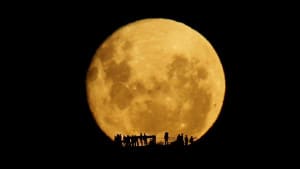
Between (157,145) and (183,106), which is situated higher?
(183,106)

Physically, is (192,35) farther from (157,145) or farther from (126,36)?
(157,145)

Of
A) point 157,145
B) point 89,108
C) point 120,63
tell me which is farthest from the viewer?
point 89,108

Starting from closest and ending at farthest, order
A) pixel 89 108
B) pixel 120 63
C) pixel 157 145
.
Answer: pixel 157 145 < pixel 120 63 < pixel 89 108

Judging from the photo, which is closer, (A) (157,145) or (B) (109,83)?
(A) (157,145)

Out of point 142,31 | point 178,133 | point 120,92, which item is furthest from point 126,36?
point 178,133

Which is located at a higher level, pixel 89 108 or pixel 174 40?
pixel 174 40

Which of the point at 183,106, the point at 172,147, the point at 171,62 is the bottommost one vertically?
the point at 172,147

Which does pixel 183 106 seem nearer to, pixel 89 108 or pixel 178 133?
pixel 178 133

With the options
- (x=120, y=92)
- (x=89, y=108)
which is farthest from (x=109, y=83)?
(x=89, y=108)

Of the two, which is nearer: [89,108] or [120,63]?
[120,63]
